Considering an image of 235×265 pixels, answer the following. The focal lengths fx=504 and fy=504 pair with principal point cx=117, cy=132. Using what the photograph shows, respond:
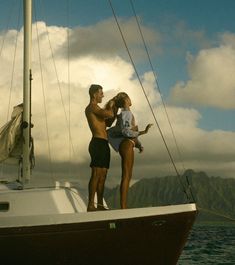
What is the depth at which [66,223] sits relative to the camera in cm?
1091

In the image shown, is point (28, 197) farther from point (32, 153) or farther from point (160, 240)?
point (160, 240)

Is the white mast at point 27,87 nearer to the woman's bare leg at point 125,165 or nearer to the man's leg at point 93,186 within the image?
the man's leg at point 93,186

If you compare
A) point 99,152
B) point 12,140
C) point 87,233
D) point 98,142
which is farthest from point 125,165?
point 12,140

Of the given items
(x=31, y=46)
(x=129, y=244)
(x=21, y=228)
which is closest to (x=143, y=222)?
(x=129, y=244)

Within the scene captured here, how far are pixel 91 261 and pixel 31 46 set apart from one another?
20.5 ft

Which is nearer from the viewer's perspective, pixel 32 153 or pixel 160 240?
pixel 160 240

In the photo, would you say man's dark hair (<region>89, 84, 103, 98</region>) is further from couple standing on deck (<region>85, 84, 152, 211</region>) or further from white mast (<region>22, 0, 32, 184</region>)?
white mast (<region>22, 0, 32, 184</region>)

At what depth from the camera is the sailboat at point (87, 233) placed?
1092cm

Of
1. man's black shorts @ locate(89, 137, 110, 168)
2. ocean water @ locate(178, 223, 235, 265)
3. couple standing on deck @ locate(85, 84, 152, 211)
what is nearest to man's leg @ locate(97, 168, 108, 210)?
couple standing on deck @ locate(85, 84, 152, 211)

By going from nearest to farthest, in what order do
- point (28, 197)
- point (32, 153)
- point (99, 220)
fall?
point (99, 220)
point (28, 197)
point (32, 153)

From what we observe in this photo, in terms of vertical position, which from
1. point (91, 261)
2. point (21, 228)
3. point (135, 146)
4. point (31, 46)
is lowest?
point (91, 261)

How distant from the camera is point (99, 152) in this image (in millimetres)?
11523

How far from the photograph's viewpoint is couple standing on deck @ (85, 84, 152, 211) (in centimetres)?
1152

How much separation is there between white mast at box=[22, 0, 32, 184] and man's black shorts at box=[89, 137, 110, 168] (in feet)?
8.26
